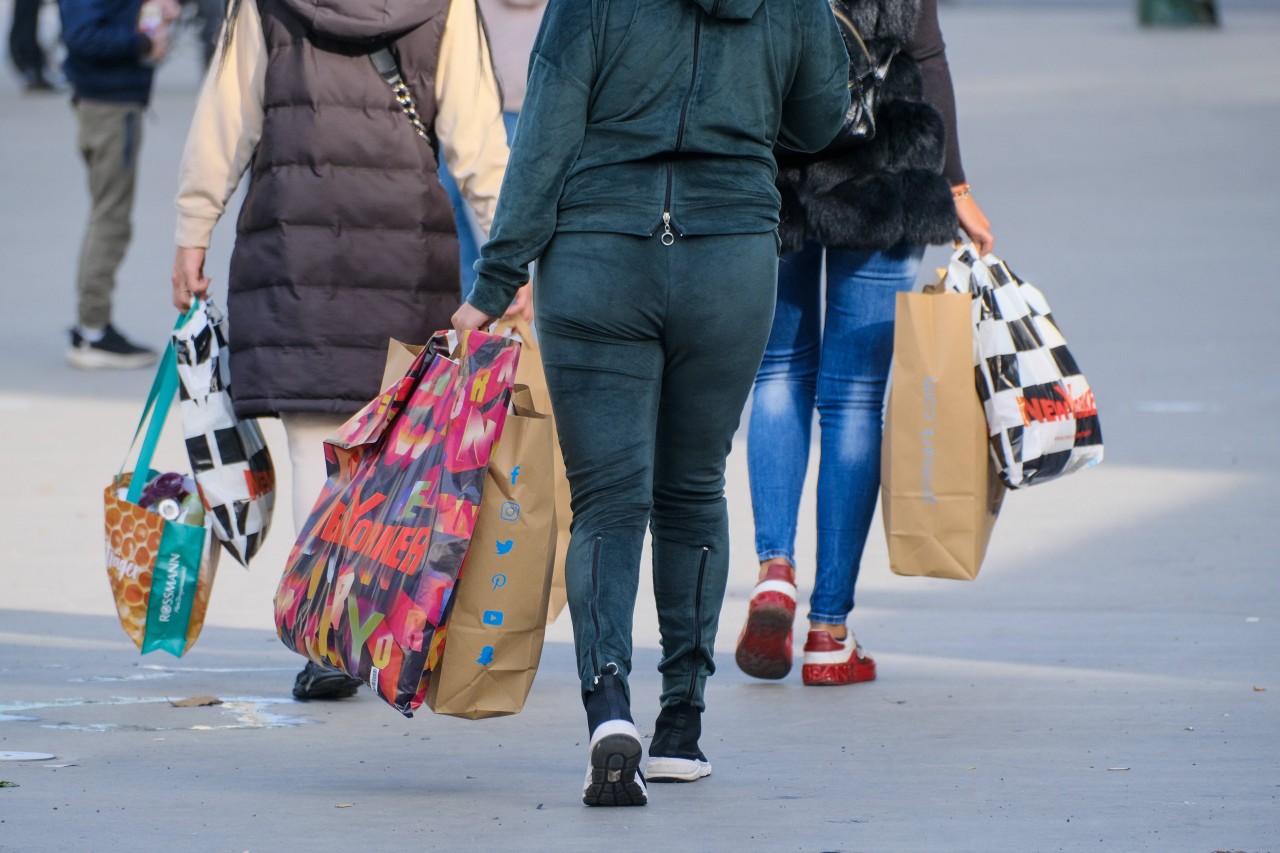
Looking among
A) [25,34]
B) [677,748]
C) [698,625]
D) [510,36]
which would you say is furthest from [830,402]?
[25,34]

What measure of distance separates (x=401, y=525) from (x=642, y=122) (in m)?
0.86

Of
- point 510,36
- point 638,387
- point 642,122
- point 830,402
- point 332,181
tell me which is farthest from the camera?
point 510,36

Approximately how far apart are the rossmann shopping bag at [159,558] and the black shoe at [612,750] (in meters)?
1.29

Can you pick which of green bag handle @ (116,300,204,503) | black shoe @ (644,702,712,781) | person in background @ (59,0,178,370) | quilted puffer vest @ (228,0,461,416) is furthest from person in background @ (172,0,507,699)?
person in background @ (59,0,178,370)

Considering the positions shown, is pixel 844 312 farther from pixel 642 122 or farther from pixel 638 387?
pixel 642 122

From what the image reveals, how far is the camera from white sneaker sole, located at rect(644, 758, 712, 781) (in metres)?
3.85

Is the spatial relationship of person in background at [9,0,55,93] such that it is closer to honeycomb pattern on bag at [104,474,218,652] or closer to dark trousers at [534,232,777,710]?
honeycomb pattern on bag at [104,474,218,652]

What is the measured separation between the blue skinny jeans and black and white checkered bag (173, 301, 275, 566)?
117cm

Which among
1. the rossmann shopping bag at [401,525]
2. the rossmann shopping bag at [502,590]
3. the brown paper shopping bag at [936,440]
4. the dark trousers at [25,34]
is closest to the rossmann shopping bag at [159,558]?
the rossmann shopping bag at [401,525]

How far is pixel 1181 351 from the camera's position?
9.62 m

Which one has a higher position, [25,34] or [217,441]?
[217,441]

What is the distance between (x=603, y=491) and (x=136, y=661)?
190 cm

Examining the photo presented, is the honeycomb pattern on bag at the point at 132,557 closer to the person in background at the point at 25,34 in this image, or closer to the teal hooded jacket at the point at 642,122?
the teal hooded jacket at the point at 642,122

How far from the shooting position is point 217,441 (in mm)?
4582
